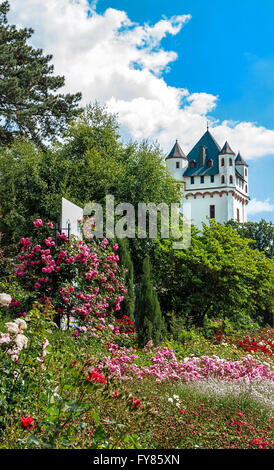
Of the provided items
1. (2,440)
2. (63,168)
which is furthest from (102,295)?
(63,168)

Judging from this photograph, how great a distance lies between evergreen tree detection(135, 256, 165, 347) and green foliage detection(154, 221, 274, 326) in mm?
1814

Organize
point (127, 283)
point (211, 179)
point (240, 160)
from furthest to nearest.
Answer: point (240, 160) → point (211, 179) → point (127, 283)

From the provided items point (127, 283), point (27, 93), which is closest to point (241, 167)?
point (27, 93)

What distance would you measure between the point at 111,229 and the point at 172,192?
14.9ft

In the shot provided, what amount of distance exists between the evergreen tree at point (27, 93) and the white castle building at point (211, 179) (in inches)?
824

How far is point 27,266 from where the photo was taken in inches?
315

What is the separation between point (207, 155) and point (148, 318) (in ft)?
120

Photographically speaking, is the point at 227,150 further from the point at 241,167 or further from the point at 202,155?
the point at 241,167

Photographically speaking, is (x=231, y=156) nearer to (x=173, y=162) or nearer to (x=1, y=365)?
(x=173, y=162)

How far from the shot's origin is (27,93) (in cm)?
1755

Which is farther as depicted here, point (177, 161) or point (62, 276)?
point (177, 161)

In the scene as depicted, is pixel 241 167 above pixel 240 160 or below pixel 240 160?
below

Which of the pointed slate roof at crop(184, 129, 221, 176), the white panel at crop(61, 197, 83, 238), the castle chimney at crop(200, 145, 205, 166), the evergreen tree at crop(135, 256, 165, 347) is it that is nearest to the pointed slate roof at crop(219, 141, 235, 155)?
the pointed slate roof at crop(184, 129, 221, 176)

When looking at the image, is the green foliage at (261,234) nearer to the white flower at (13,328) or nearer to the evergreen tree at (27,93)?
the evergreen tree at (27,93)
